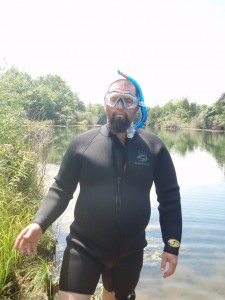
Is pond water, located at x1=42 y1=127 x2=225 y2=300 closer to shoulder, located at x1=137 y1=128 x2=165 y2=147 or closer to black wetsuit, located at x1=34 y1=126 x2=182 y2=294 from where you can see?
black wetsuit, located at x1=34 y1=126 x2=182 y2=294

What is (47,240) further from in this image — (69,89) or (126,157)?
(69,89)

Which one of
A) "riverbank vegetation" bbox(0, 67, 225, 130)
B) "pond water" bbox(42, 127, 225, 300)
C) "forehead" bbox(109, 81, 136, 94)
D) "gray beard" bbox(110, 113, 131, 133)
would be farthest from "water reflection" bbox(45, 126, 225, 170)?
"riverbank vegetation" bbox(0, 67, 225, 130)

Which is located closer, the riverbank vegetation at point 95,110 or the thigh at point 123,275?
the thigh at point 123,275

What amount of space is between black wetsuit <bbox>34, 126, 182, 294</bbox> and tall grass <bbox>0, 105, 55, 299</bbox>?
125 centimetres

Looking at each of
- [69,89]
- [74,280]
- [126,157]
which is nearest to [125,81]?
[126,157]

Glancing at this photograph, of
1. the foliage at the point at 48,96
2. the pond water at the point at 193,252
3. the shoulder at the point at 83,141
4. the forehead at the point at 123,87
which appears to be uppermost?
the foliage at the point at 48,96

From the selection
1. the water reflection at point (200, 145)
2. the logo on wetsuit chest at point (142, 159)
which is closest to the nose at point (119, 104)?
the logo on wetsuit chest at point (142, 159)

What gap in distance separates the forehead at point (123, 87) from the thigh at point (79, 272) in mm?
1400

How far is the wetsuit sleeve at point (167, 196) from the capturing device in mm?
2869

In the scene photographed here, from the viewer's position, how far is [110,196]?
2.66 m

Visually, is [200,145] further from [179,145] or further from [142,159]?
[142,159]

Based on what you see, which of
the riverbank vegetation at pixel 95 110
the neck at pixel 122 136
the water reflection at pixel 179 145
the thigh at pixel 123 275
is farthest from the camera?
the riverbank vegetation at pixel 95 110

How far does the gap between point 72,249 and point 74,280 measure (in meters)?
0.24

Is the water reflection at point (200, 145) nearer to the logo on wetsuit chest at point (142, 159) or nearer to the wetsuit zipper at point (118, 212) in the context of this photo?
the logo on wetsuit chest at point (142, 159)
